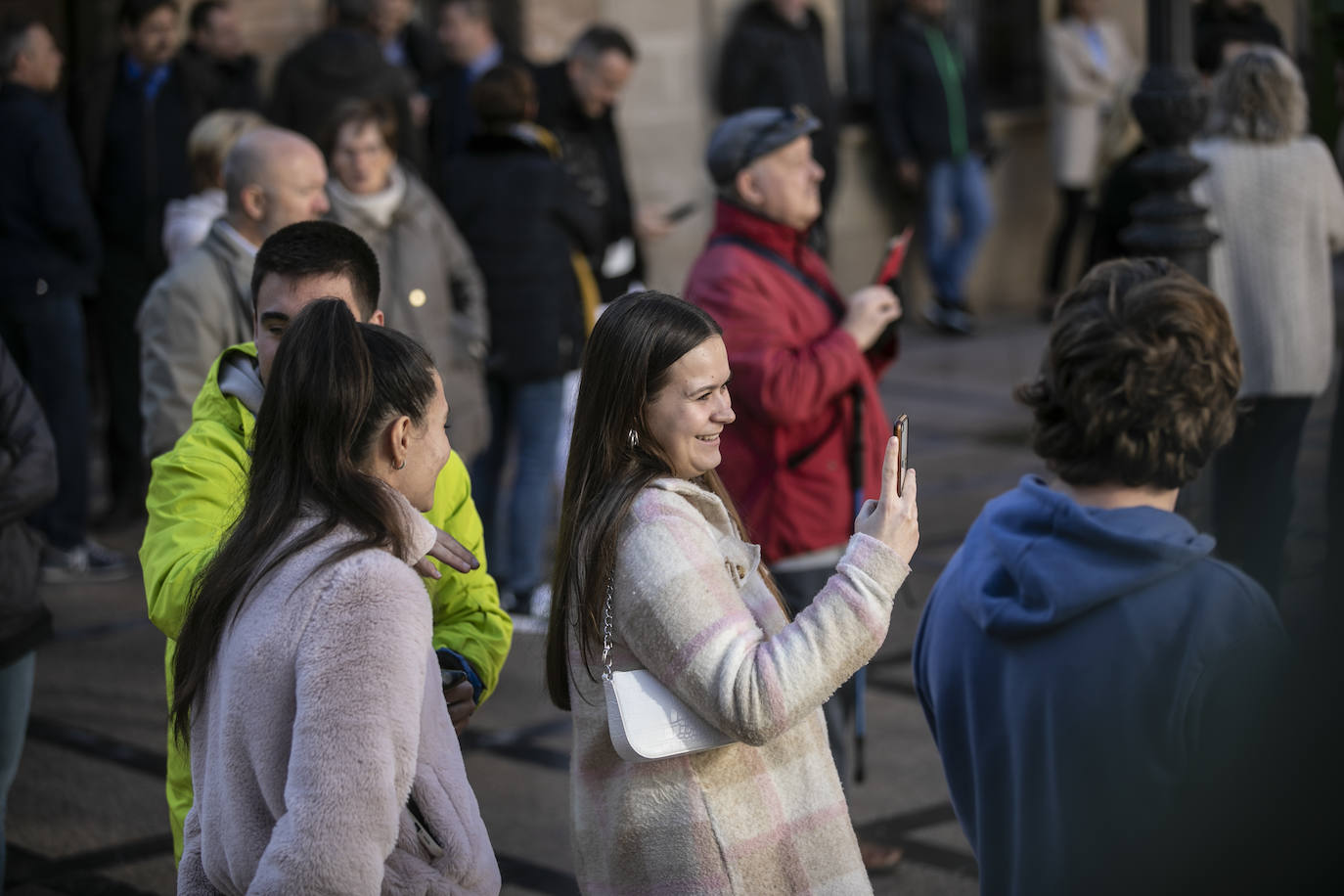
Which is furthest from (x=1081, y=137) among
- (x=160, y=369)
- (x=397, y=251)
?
(x=160, y=369)

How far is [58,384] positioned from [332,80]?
2190 millimetres

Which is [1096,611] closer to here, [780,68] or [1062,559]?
[1062,559]

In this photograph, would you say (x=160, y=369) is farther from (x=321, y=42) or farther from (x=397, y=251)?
(x=321, y=42)

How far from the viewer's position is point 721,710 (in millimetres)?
2604

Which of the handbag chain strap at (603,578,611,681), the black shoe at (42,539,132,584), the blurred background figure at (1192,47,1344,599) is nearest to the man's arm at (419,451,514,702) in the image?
the handbag chain strap at (603,578,611,681)

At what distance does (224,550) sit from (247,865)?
43 cm

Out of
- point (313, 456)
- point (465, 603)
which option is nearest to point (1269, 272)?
point (465, 603)

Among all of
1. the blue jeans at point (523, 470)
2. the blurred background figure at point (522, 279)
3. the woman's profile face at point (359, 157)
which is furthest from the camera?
the blue jeans at point (523, 470)

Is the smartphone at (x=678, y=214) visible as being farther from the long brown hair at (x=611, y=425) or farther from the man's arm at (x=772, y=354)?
the long brown hair at (x=611, y=425)

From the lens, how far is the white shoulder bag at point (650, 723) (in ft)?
8.65

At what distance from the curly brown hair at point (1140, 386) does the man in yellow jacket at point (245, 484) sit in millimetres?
999

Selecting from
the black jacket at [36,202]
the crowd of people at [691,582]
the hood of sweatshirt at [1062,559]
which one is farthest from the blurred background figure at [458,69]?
the hood of sweatshirt at [1062,559]

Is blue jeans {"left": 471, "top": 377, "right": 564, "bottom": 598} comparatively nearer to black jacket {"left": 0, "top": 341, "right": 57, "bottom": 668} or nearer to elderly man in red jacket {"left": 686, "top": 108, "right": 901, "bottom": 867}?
elderly man in red jacket {"left": 686, "top": 108, "right": 901, "bottom": 867}

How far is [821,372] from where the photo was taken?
4.63 m
